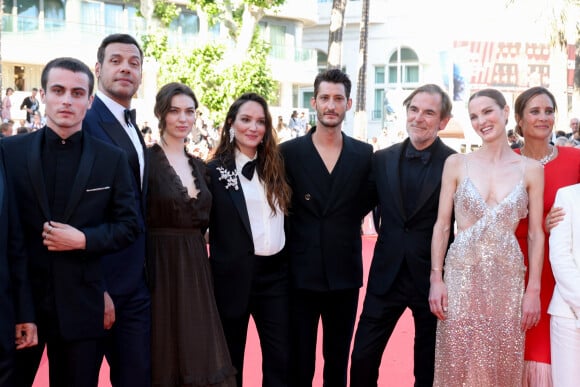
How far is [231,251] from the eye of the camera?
4.71 meters

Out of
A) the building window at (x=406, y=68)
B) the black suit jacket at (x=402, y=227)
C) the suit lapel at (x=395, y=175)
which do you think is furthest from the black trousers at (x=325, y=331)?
the building window at (x=406, y=68)

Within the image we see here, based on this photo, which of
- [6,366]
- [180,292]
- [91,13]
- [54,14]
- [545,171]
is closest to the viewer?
[6,366]

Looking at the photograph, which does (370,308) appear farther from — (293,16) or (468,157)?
(293,16)

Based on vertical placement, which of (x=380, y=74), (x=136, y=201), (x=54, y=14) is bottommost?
(x=136, y=201)

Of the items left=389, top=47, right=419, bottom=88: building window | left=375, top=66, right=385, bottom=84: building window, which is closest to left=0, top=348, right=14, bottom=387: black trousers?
left=389, top=47, right=419, bottom=88: building window

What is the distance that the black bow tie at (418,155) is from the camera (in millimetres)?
4820

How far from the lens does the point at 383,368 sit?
6.22 meters

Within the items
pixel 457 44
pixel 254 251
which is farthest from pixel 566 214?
pixel 457 44

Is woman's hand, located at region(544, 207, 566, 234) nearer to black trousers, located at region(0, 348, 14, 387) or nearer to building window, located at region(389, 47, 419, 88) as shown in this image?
black trousers, located at region(0, 348, 14, 387)

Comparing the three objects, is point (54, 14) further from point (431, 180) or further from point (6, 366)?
point (6, 366)

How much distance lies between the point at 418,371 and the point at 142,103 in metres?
22.8

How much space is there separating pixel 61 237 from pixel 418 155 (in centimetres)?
230

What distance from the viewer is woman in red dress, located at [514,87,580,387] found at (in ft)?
14.6

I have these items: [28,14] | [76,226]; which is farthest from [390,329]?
[28,14]
